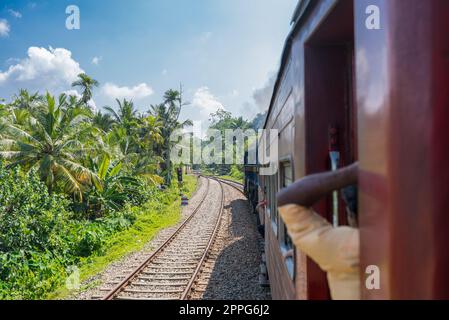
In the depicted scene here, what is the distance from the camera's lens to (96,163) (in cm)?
1409

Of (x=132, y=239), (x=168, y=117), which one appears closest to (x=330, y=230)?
(x=132, y=239)

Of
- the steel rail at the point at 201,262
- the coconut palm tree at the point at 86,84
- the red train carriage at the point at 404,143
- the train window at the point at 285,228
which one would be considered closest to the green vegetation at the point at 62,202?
the steel rail at the point at 201,262

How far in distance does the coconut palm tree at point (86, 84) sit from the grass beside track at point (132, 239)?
23.9 metres

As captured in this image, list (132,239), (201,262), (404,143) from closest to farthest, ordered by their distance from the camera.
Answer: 1. (404,143)
2. (201,262)
3. (132,239)

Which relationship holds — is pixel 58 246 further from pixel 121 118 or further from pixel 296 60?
pixel 121 118

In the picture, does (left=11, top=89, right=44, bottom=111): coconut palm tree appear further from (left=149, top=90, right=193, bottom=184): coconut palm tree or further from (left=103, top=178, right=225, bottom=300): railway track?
(left=103, top=178, right=225, bottom=300): railway track

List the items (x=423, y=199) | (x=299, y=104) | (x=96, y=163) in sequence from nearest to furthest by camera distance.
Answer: (x=423, y=199), (x=299, y=104), (x=96, y=163)

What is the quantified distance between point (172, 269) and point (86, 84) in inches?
1285

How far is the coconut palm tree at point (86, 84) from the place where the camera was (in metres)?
32.6

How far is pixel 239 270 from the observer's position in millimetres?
6570

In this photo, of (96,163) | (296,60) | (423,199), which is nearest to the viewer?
(423,199)

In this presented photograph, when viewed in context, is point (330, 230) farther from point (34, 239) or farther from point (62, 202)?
point (62, 202)

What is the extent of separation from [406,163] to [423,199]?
0.50 feet
